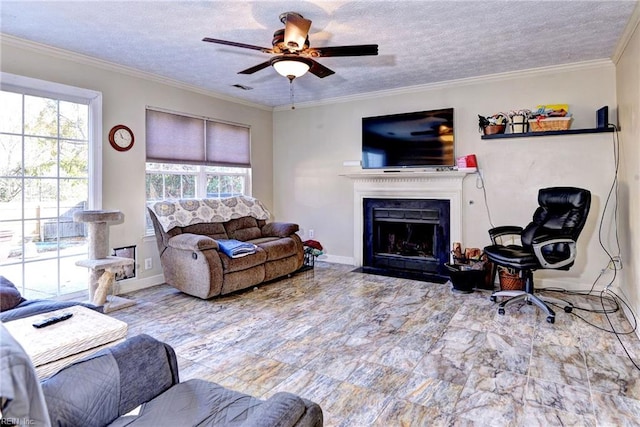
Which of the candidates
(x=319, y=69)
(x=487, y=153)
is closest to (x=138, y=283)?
(x=319, y=69)

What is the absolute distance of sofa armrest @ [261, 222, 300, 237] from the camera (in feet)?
15.9

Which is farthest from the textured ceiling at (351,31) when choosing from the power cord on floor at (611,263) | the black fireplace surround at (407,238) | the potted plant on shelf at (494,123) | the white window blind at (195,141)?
the black fireplace surround at (407,238)

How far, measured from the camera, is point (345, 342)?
2.76 meters

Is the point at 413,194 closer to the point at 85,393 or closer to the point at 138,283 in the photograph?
the point at 138,283

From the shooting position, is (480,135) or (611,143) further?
(480,135)

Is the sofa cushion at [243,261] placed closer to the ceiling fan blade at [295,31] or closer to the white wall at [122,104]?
the white wall at [122,104]

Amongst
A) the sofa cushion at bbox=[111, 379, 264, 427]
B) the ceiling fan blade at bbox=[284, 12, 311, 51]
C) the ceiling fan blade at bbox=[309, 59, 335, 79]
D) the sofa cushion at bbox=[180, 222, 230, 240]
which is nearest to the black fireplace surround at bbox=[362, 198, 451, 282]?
the sofa cushion at bbox=[180, 222, 230, 240]

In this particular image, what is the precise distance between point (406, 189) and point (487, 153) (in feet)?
3.48

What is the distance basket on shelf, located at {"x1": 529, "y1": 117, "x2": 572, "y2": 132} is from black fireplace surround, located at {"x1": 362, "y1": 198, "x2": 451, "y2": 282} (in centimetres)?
127

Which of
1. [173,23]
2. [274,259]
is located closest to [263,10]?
[173,23]

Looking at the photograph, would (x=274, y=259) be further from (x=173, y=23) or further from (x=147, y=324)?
(x=173, y=23)

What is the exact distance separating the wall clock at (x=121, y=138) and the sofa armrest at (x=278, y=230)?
1.90 metres

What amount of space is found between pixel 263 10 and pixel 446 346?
2751 millimetres

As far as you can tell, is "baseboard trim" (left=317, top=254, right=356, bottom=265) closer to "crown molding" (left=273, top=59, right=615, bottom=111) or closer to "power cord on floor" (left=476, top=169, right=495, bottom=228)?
"power cord on floor" (left=476, top=169, right=495, bottom=228)
